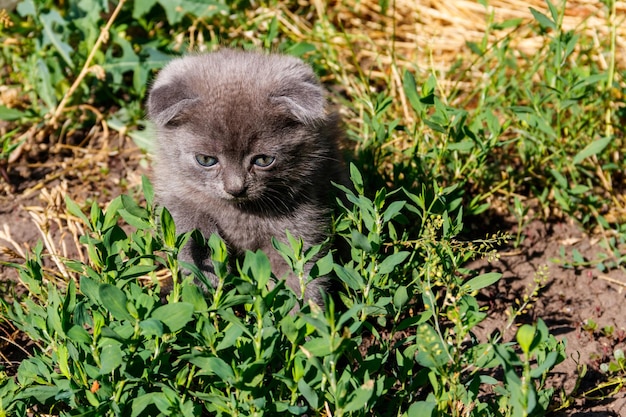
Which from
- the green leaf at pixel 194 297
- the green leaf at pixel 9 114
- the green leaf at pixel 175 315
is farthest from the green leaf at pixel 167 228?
the green leaf at pixel 9 114

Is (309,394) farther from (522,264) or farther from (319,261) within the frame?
(522,264)

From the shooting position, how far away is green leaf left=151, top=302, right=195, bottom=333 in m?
2.27

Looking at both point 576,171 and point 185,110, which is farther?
point 576,171

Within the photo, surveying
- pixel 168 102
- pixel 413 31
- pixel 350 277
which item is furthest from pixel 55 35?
pixel 350 277

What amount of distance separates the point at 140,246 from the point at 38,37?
2378mm

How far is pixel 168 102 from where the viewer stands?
2959 mm

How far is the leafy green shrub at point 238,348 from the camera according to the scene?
2.27 meters

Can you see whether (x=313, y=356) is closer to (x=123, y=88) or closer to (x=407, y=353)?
(x=407, y=353)

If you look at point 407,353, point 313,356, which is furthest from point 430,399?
point 313,356

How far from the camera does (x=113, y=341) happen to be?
2.39 metres

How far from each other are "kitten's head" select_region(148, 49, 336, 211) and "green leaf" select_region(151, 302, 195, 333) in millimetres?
752

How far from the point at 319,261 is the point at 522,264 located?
1.63 metres

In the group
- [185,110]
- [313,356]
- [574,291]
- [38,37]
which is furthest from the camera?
[38,37]

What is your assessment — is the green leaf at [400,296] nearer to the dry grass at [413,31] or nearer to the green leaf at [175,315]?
the green leaf at [175,315]
